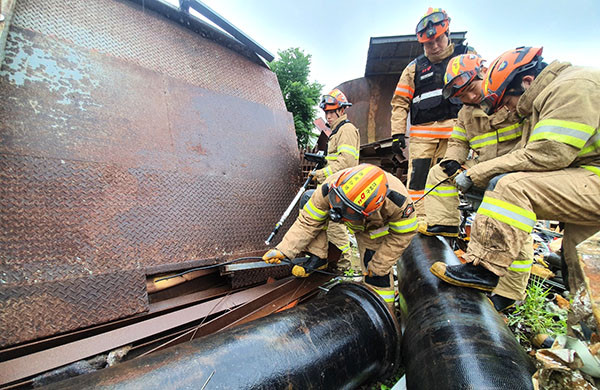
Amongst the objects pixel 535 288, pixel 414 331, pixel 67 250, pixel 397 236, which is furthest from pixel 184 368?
pixel 535 288

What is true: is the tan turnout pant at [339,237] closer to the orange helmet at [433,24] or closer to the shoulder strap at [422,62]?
the shoulder strap at [422,62]

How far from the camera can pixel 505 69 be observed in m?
1.83

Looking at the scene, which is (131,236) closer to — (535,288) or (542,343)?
(542,343)

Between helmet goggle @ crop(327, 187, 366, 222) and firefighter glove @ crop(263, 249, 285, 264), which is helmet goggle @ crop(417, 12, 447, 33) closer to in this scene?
helmet goggle @ crop(327, 187, 366, 222)

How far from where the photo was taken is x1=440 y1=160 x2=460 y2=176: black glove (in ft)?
8.32

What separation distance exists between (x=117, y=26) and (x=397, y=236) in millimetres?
2974

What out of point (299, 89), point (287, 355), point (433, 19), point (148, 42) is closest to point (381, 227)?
point (287, 355)

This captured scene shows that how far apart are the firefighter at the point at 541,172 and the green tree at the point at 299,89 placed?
9651mm

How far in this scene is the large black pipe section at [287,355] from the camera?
106 cm

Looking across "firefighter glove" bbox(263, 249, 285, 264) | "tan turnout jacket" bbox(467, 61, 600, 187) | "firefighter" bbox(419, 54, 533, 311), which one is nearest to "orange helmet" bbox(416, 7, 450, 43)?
"firefighter" bbox(419, 54, 533, 311)

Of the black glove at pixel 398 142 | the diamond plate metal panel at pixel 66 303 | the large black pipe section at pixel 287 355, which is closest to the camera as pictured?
the large black pipe section at pixel 287 355

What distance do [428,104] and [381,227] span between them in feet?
5.88

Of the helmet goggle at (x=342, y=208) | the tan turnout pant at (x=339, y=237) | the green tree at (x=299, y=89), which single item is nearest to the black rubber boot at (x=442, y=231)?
the tan turnout pant at (x=339, y=237)

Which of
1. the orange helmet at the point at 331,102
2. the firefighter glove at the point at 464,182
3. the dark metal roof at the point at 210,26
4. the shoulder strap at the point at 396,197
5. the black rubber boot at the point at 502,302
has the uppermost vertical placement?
the dark metal roof at the point at 210,26
